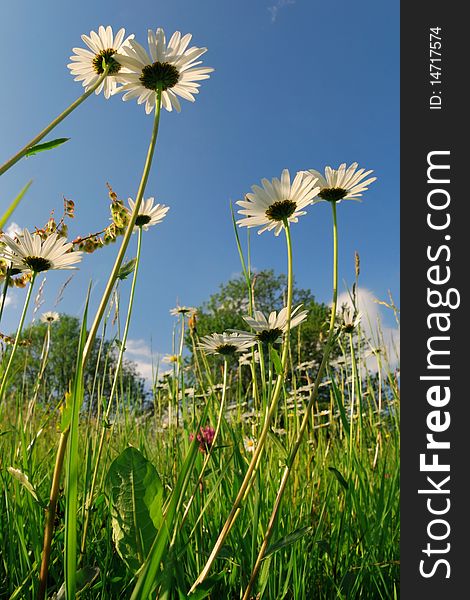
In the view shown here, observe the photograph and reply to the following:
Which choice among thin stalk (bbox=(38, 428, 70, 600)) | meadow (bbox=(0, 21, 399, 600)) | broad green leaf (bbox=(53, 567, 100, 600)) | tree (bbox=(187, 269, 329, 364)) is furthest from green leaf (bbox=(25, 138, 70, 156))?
tree (bbox=(187, 269, 329, 364))

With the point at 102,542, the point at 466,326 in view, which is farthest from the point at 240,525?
the point at 466,326

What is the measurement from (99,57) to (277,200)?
0.36 metres

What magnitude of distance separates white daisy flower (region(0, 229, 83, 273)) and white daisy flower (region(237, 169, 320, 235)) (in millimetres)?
307

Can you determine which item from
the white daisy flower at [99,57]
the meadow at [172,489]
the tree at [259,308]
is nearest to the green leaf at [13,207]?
the meadow at [172,489]

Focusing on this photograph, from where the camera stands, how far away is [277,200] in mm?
816

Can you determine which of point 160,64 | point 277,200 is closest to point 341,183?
point 277,200

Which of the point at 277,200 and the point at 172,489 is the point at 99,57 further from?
the point at 172,489

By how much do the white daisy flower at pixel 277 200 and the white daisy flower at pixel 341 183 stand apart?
1.4 inches

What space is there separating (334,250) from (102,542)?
2.45 feet

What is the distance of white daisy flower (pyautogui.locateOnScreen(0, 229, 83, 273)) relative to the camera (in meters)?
0.82

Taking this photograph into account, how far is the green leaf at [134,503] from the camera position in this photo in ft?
2.15

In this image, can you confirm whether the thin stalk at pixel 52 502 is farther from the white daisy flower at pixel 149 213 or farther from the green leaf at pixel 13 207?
the white daisy flower at pixel 149 213

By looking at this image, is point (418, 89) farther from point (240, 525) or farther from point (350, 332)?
point (240, 525)

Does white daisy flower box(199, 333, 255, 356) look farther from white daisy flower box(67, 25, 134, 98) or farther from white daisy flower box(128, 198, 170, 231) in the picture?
white daisy flower box(67, 25, 134, 98)
